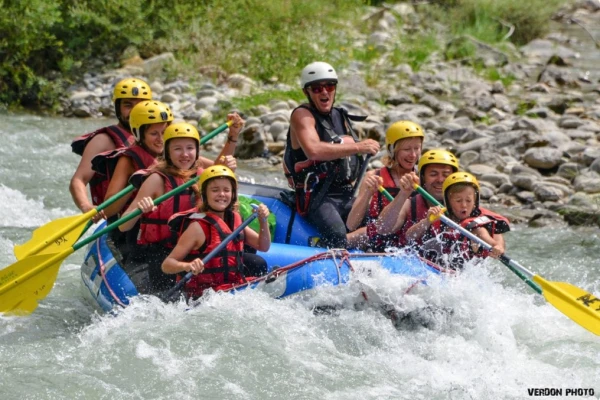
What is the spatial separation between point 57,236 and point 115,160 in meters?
0.67

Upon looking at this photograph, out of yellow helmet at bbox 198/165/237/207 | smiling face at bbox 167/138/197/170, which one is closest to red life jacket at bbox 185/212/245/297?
yellow helmet at bbox 198/165/237/207

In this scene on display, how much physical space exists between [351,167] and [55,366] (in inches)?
103

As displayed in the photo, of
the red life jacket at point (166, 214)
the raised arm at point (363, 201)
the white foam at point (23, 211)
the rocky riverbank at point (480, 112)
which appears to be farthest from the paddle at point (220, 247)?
the rocky riverbank at point (480, 112)

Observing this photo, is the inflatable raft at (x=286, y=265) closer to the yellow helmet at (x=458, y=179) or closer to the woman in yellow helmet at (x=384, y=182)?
the woman in yellow helmet at (x=384, y=182)

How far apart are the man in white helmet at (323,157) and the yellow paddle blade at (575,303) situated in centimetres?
146

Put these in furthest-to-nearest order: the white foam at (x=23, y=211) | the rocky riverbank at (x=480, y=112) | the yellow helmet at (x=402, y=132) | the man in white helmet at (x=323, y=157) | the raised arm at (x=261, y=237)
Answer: the rocky riverbank at (x=480, y=112) → the white foam at (x=23, y=211) → the man in white helmet at (x=323, y=157) → the yellow helmet at (x=402, y=132) → the raised arm at (x=261, y=237)

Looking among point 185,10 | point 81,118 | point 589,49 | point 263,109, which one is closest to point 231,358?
point 263,109

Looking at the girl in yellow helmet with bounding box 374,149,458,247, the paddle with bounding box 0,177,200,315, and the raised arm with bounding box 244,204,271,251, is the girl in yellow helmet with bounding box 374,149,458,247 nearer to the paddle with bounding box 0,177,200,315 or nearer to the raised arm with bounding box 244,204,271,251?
the raised arm with bounding box 244,204,271,251

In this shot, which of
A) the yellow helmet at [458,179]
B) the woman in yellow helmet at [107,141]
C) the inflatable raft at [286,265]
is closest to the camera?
the inflatable raft at [286,265]

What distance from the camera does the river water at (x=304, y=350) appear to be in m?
5.56

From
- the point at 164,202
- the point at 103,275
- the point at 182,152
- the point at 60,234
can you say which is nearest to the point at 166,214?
the point at 164,202

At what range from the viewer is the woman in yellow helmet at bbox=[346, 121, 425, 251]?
6.89 meters

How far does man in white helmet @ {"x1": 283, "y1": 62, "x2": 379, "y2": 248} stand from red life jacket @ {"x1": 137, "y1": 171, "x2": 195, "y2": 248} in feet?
3.00

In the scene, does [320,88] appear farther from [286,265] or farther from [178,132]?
[286,265]
